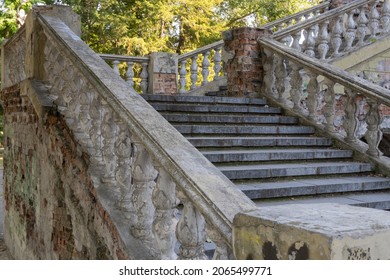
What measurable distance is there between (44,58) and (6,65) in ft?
9.19

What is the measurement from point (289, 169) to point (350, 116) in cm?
144

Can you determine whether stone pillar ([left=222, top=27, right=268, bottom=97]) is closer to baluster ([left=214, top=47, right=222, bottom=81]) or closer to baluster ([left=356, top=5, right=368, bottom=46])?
baluster ([left=356, top=5, right=368, bottom=46])

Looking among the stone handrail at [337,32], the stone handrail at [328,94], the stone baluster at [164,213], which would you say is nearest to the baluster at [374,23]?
the stone handrail at [337,32]

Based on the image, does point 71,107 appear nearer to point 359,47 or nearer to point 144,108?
point 144,108

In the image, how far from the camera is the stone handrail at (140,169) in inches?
94.8

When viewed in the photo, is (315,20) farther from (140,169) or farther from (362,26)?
(140,169)

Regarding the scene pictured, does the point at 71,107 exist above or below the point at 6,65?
below

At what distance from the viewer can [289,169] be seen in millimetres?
4949

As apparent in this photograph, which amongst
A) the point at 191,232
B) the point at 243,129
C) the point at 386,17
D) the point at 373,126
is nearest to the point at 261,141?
the point at 243,129

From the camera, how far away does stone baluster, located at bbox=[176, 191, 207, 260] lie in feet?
8.02

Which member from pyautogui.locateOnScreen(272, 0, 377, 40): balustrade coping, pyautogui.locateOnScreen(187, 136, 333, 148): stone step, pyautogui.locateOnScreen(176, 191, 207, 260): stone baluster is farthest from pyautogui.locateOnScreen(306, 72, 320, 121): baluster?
pyautogui.locateOnScreen(176, 191, 207, 260): stone baluster

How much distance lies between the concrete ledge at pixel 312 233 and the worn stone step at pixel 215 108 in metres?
4.21
